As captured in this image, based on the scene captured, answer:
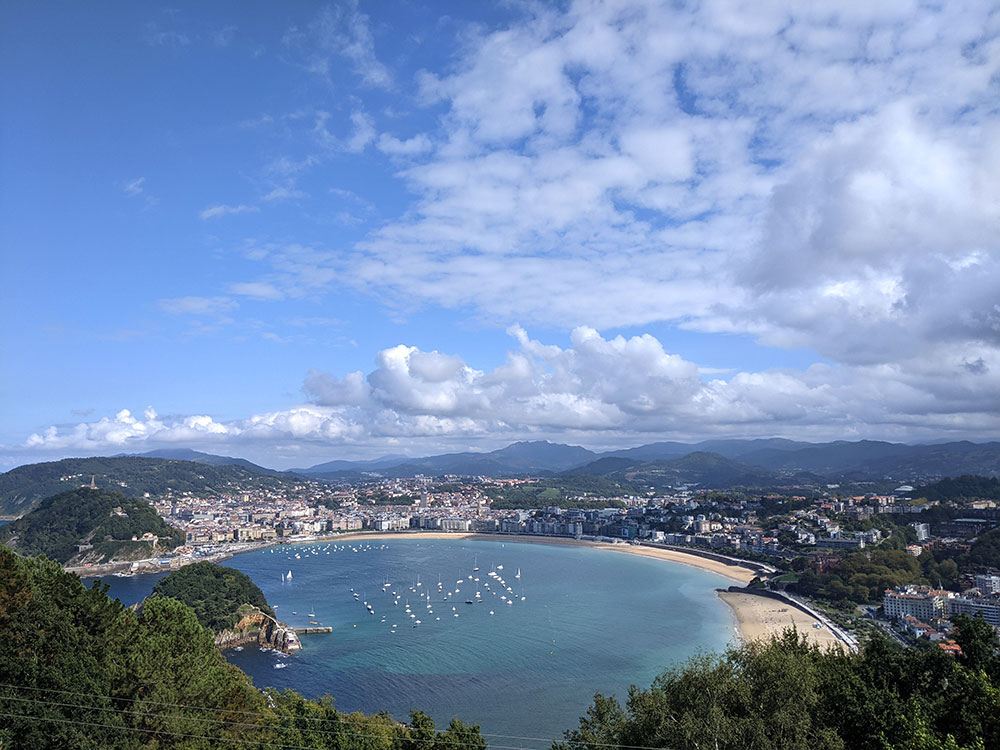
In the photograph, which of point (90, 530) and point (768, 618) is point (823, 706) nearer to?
point (768, 618)

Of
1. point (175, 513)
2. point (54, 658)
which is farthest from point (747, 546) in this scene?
point (175, 513)

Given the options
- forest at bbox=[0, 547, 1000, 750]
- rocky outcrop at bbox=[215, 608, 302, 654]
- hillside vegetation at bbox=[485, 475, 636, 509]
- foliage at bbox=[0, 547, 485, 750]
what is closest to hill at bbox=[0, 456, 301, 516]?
hillside vegetation at bbox=[485, 475, 636, 509]

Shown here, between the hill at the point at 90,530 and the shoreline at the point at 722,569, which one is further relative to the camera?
the hill at the point at 90,530

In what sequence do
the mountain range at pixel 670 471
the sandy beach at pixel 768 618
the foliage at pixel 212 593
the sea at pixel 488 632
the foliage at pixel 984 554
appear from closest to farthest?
the sea at pixel 488 632, the sandy beach at pixel 768 618, the foliage at pixel 212 593, the foliage at pixel 984 554, the mountain range at pixel 670 471

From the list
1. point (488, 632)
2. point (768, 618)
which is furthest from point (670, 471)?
point (488, 632)

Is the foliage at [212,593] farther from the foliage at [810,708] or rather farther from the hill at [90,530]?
the hill at [90,530]

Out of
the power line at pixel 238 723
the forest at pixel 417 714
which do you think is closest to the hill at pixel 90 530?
the forest at pixel 417 714
